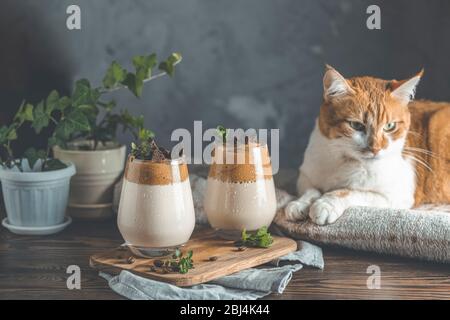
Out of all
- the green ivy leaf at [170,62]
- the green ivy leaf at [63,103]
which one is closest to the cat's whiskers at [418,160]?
the green ivy leaf at [170,62]

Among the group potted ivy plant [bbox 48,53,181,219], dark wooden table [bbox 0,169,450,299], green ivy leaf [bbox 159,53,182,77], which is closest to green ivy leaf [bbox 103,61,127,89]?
potted ivy plant [bbox 48,53,181,219]

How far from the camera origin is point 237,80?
211 centimetres

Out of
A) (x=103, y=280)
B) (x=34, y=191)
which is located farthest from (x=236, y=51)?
(x=103, y=280)

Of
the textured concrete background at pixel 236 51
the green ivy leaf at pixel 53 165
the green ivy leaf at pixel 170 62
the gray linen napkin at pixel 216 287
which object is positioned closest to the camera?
the gray linen napkin at pixel 216 287

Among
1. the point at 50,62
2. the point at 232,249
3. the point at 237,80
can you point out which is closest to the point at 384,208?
the point at 232,249

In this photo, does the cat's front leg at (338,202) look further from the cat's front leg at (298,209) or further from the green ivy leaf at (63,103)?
the green ivy leaf at (63,103)

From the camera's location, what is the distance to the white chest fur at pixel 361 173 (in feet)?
5.55

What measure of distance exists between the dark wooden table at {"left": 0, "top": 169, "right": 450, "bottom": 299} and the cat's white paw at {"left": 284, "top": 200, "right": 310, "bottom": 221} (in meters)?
0.10

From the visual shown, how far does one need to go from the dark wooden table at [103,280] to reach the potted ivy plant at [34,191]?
37mm

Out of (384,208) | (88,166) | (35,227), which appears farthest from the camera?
(88,166)

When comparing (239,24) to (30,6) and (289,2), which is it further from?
(30,6)

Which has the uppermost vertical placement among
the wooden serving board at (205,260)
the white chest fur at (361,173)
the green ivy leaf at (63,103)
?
the green ivy leaf at (63,103)

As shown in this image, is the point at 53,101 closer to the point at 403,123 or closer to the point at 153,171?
the point at 153,171

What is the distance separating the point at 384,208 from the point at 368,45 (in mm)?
678
